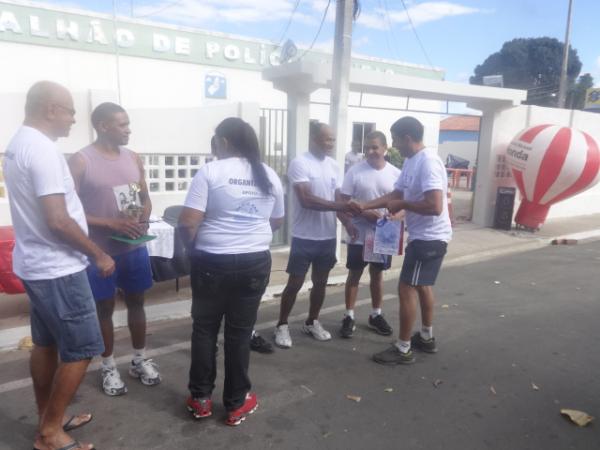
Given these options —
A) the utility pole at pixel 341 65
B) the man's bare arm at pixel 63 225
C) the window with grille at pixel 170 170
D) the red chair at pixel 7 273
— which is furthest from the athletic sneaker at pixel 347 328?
the window with grille at pixel 170 170

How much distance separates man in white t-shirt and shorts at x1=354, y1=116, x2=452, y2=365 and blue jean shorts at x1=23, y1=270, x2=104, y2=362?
2.16m

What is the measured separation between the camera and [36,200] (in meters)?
2.15

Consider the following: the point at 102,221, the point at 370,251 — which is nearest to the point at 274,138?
the point at 370,251

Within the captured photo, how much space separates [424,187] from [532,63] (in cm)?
5230

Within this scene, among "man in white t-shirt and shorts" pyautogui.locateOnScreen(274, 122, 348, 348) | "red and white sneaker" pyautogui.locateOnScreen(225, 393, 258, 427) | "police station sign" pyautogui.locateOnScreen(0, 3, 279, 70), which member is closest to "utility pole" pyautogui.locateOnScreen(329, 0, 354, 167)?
"man in white t-shirt and shorts" pyautogui.locateOnScreen(274, 122, 348, 348)

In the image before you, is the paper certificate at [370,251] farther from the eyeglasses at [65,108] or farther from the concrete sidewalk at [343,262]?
the eyeglasses at [65,108]

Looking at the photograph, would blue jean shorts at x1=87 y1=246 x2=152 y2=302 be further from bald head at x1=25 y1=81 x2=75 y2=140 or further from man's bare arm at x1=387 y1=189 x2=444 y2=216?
man's bare arm at x1=387 y1=189 x2=444 y2=216

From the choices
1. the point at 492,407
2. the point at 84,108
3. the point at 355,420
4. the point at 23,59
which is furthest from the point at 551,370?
the point at 23,59

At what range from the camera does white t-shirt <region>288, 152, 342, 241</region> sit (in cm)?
375

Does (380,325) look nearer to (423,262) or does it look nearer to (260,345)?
(423,262)

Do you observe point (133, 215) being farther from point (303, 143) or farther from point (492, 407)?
point (303, 143)

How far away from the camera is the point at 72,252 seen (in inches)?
90.6

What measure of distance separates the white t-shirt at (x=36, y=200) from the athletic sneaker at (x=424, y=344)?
2.71m

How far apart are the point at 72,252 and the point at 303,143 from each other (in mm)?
4846
